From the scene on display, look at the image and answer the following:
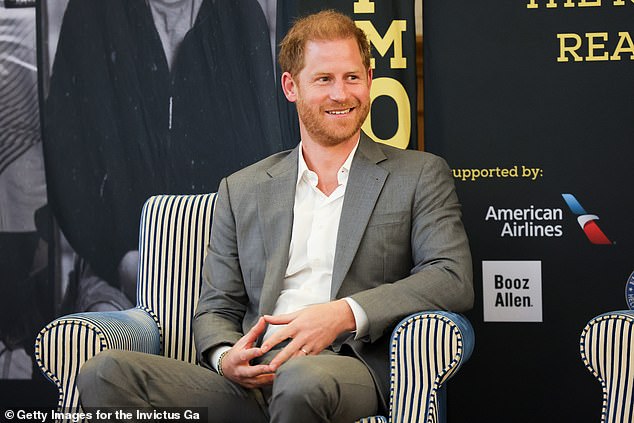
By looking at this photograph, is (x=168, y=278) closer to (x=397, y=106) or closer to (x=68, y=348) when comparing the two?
(x=68, y=348)

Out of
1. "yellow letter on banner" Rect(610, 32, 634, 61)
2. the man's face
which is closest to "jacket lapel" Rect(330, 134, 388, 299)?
the man's face

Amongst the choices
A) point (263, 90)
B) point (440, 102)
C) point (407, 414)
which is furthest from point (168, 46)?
point (407, 414)

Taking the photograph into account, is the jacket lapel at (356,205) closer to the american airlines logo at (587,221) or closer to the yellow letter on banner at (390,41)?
the yellow letter on banner at (390,41)

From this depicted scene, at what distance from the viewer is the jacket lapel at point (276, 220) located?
2.72 m

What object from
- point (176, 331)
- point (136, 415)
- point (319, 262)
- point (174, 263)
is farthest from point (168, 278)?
point (136, 415)

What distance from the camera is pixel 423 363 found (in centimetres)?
232

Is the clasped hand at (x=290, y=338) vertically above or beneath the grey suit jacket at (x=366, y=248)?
beneath

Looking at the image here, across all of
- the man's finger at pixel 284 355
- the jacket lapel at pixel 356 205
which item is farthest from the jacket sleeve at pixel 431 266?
the man's finger at pixel 284 355

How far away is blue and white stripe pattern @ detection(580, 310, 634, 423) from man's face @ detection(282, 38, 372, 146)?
954mm

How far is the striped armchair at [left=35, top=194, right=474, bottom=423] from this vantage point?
232 cm

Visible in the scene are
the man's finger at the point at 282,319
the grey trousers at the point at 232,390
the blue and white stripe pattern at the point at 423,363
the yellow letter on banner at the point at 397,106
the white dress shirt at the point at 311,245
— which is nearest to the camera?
the grey trousers at the point at 232,390

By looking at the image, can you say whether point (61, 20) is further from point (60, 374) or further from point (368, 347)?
point (368, 347)

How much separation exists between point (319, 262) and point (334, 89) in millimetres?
542

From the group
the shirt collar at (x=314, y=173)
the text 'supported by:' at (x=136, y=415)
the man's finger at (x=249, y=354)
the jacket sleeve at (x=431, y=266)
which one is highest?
the shirt collar at (x=314, y=173)
